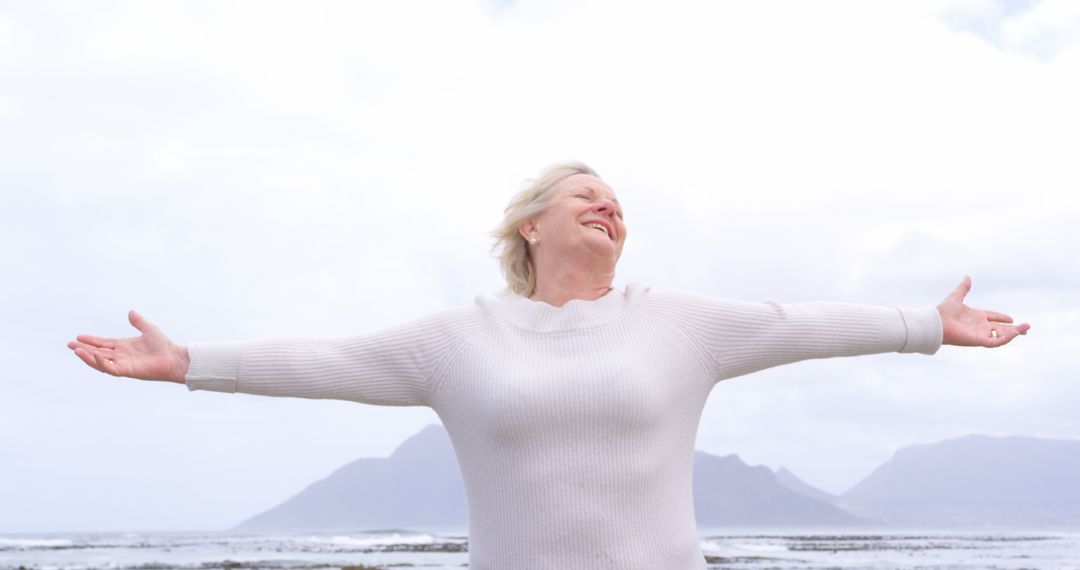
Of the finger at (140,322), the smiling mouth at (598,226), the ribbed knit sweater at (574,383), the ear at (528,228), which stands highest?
the ear at (528,228)

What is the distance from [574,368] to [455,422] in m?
0.43

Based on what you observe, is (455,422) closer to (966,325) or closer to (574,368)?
(574,368)

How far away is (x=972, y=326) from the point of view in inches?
138

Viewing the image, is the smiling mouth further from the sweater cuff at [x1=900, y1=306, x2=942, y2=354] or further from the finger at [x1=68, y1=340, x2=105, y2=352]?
the finger at [x1=68, y1=340, x2=105, y2=352]

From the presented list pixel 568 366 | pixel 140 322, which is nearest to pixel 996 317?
pixel 568 366

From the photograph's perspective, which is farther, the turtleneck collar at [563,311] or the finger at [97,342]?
the turtleneck collar at [563,311]

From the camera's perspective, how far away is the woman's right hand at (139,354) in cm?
312

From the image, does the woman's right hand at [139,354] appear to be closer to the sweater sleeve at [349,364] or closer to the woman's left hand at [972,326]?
the sweater sleeve at [349,364]

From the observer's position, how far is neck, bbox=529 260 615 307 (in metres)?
3.40

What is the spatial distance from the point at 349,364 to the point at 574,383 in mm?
720

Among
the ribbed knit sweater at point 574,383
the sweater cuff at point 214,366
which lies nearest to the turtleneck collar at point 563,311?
the ribbed knit sweater at point 574,383

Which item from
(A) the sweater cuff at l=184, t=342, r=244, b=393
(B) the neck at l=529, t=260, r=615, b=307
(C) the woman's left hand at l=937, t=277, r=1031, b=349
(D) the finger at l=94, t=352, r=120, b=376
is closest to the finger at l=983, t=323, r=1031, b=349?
(C) the woman's left hand at l=937, t=277, r=1031, b=349

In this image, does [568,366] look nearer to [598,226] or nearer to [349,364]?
[598,226]

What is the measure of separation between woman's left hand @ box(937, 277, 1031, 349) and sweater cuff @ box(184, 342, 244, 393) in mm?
2177
